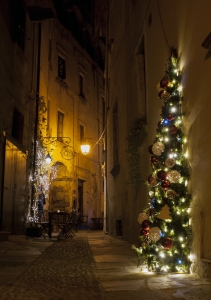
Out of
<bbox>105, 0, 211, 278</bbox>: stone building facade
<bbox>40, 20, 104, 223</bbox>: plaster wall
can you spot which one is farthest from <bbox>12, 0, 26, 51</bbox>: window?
<bbox>40, 20, 104, 223</bbox>: plaster wall

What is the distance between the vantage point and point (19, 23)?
10688 mm

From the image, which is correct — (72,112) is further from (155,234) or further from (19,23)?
(155,234)

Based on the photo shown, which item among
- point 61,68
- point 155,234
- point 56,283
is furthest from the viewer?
point 61,68

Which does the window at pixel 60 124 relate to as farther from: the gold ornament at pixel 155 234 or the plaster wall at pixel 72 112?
the gold ornament at pixel 155 234

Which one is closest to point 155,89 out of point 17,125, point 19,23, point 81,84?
point 17,125

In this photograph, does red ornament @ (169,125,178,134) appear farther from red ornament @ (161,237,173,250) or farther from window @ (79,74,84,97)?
window @ (79,74,84,97)

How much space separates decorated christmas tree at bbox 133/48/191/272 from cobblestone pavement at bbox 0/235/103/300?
0.78 metres

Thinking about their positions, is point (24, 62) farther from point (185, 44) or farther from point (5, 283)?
point (5, 283)

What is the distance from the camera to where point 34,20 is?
470 inches

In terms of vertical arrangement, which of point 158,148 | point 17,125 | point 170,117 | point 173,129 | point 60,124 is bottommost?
point 158,148

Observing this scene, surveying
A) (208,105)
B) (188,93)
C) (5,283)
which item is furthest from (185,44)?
(5,283)

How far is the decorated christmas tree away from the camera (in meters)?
4.13

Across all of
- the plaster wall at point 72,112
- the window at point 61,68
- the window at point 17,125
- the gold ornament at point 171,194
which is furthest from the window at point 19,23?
the gold ornament at point 171,194

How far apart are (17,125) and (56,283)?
26.0 feet
